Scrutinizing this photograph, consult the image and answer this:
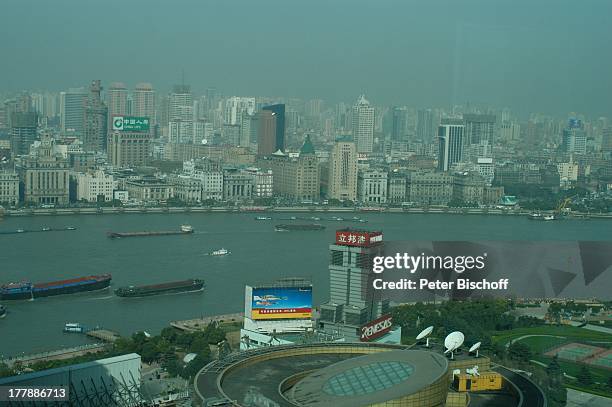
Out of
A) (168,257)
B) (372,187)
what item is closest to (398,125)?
(372,187)

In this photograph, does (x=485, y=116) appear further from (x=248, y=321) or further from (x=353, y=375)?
(x=353, y=375)

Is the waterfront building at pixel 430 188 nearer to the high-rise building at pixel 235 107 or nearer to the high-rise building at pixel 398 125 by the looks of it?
the high-rise building at pixel 398 125

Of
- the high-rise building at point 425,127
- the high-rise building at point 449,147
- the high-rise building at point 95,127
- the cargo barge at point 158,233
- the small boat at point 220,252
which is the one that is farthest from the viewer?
the high-rise building at point 95,127

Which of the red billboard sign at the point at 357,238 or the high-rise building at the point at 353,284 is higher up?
the red billboard sign at the point at 357,238

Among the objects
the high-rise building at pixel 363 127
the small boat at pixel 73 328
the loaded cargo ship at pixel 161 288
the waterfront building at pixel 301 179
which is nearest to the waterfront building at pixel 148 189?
the waterfront building at pixel 301 179

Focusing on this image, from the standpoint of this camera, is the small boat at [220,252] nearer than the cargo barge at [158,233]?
Yes

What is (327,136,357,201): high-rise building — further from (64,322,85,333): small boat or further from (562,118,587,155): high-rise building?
(64,322,85,333): small boat

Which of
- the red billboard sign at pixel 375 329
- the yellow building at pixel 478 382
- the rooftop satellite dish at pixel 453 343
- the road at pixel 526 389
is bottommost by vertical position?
the red billboard sign at pixel 375 329
